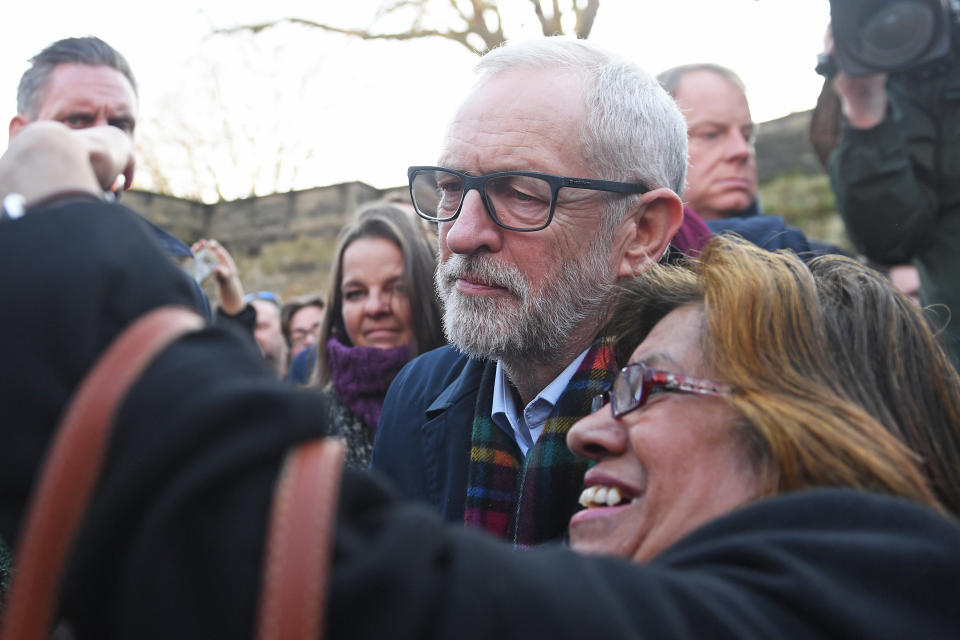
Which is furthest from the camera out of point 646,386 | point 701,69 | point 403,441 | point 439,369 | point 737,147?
point 701,69

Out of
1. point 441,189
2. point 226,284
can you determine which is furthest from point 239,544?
point 226,284

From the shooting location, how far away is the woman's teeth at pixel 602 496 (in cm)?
147

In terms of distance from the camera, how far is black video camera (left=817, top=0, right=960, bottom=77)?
8.84ft

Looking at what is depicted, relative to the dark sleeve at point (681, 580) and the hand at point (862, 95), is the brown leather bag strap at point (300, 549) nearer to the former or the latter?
the dark sleeve at point (681, 580)

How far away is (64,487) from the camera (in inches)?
29.3

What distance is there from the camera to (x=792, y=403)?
4.24ft

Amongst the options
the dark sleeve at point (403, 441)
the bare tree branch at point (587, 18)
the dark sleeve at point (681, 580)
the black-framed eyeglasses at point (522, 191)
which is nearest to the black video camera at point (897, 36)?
the black-framed eyeglasses at point (522, 191)

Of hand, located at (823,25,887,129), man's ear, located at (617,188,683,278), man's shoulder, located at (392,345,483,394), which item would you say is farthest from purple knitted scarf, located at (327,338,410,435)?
hand, located at (823,25,887,129)

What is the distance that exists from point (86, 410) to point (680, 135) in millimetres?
1800

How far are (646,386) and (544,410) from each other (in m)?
0.67

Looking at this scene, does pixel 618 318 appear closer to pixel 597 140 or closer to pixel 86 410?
pixel 597 140

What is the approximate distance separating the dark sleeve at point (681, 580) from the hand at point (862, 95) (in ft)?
6.97

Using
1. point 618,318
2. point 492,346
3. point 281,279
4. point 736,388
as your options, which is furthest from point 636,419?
point 281,279

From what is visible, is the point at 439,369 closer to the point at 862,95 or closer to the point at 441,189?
the point at 441,189
